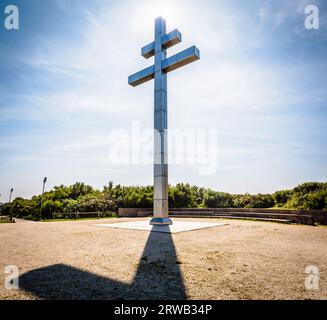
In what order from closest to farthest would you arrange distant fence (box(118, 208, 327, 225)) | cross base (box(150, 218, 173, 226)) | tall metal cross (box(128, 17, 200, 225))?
cross base (box(150, 218, 173, 226)) → tall metal cross (box(128, 17, 200, 225)) → distant fence (box(118, 208, 327, 225))

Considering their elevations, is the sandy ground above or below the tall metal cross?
below

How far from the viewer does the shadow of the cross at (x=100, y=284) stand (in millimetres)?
3242

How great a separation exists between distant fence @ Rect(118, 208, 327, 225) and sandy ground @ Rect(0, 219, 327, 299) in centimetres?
732

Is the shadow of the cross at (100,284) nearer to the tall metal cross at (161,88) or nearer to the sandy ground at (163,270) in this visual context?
the sandy ground at (163,270)

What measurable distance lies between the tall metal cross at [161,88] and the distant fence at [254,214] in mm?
7811

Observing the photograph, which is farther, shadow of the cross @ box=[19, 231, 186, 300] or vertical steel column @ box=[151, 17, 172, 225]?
vertical steel column @ box=[151, 17, 172, 225]

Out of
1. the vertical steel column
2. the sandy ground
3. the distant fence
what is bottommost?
the distant fence

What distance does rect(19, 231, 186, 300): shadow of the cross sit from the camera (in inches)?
128

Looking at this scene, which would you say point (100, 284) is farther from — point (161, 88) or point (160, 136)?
point (161, 88)

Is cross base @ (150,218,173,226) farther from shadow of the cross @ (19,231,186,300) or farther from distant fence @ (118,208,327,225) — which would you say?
distant fence @ (118,208,327,225)

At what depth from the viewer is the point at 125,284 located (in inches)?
144

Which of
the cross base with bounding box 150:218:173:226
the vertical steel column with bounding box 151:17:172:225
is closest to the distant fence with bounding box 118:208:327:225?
the cross base with bounding box 150:218:173:226

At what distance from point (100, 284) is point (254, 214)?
51.3 feet

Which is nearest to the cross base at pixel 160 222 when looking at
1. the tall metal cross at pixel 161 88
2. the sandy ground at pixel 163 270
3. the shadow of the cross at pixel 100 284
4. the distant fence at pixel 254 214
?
the tall metal cross at pixel 161 88
